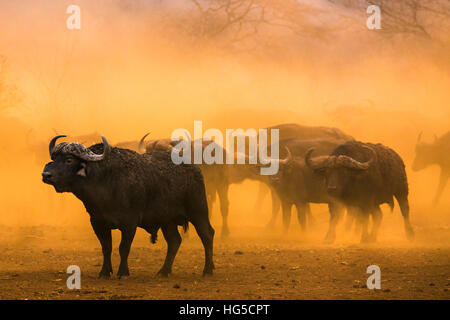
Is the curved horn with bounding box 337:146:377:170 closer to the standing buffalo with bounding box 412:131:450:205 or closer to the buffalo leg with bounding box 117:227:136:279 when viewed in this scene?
the buffalo leg with bounding box 117:227:136:279

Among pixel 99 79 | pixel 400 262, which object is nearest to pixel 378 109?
pixel 99 79

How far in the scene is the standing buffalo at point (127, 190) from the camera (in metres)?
11.1

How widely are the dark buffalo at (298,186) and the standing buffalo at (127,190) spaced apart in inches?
214

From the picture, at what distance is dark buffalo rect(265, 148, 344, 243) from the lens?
17344mm

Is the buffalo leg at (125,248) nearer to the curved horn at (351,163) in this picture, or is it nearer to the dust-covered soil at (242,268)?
the dust-covered soil at (242,268)

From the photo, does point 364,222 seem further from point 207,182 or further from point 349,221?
point 207,182

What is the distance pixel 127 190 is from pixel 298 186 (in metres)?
6.92

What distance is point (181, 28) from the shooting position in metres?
41.5

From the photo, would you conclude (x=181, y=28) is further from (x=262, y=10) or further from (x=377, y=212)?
(x=377, y=212)

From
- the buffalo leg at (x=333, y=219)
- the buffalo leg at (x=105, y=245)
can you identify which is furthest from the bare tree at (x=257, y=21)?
the buffalo leg at (x=105, y=245)

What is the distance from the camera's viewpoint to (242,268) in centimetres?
1258

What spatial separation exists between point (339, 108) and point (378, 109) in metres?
2.16

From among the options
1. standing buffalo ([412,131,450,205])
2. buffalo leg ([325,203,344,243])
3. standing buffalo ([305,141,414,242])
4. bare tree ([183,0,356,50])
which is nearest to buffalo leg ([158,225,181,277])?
standing buffalo ([305,141,414,242])

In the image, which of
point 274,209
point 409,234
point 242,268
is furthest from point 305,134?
point 242,268
